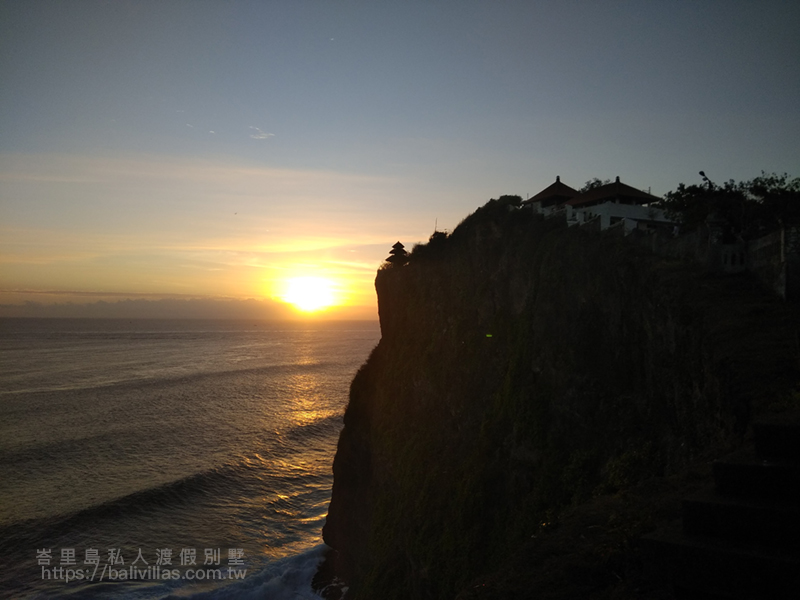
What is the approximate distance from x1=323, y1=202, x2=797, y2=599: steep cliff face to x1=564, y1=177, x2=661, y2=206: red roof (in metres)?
5.24

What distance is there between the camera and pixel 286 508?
123 ft

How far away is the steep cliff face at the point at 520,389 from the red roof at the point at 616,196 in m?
5.24

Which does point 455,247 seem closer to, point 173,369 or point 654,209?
point 654,209

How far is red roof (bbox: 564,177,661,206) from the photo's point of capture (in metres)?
28.0

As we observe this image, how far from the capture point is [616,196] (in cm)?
2812

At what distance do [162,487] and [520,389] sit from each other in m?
29.8

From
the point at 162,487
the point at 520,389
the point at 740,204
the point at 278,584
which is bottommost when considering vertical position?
the point at 278,584

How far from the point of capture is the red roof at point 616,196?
28.0 meters

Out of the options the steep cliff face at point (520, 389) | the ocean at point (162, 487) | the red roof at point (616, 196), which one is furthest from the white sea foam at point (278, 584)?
the red roof at point (616, 196)

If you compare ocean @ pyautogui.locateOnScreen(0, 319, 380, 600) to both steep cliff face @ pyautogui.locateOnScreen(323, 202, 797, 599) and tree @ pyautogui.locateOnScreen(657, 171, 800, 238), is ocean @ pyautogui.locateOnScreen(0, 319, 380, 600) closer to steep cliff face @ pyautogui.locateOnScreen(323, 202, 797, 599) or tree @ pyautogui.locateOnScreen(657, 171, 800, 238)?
steep cliff face @ pyautogui.locateOnScreen(323, 202, 797, 599)

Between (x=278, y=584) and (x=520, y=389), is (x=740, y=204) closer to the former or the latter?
(x=520, y=389)

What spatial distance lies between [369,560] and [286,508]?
480 inches

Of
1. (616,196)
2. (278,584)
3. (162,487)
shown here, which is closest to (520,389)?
(616,196)

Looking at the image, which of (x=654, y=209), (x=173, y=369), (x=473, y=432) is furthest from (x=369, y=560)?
(x=173, y=369)
